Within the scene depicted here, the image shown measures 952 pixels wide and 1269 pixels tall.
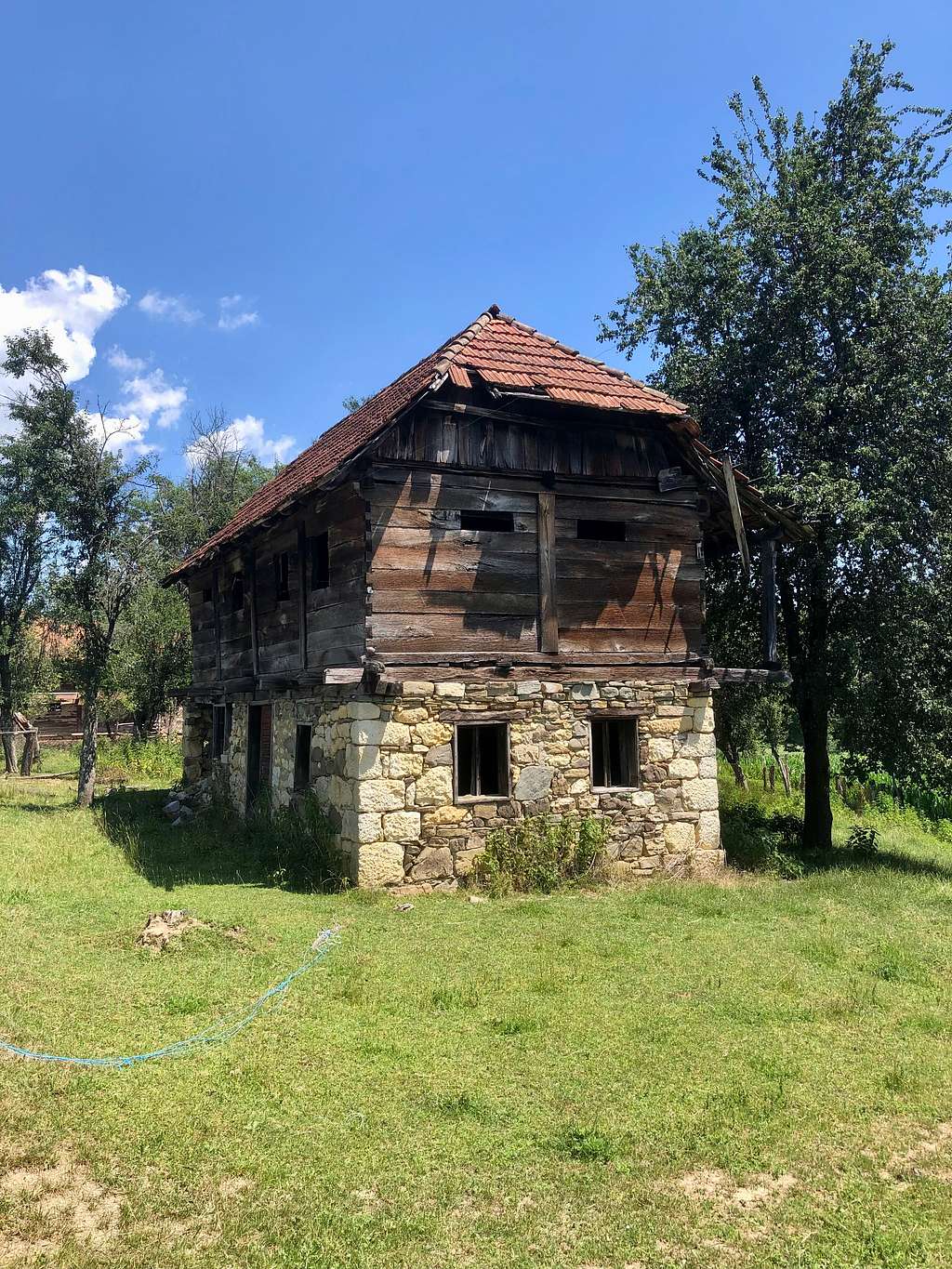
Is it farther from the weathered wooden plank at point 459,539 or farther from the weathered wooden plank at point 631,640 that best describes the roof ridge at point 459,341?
the weathered wooden plank at point 631,640

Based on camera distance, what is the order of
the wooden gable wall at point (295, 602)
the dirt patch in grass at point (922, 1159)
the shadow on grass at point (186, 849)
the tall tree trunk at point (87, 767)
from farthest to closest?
the tall tree trunk at point (87, 767) < the wooden gable wall at point (295, 602) < the shadow on grass at point (186, 849) < the dirt patch in grass at point (922, 1159)

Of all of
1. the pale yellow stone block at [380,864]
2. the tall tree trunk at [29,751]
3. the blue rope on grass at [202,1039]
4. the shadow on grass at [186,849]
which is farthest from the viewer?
the tall tree trunk at [29,751]

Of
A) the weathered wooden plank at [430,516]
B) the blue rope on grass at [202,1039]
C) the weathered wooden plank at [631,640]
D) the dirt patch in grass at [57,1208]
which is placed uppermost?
the weathered wooden plank at [430,516]

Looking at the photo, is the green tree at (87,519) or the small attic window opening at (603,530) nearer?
the small attic window opening at (603,530)

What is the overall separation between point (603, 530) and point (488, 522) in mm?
1948

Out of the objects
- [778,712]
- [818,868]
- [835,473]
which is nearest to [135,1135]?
[818,868]

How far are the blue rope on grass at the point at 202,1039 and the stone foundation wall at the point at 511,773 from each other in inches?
128

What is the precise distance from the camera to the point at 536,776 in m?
11.7

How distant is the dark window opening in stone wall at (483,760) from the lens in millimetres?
11680

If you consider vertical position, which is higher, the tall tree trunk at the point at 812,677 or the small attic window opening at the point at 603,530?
the small attic window opening at the point at 603,530

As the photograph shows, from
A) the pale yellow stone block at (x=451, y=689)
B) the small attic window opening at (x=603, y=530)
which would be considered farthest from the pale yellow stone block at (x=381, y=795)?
the small attic window opening at (x=603, y=530)

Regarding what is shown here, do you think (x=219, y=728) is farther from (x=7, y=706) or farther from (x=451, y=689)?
(x=7, y=706)

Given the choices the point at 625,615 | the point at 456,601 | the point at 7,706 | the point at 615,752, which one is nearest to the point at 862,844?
the point at 615,752

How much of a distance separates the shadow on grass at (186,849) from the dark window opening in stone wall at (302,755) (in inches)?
47.6
